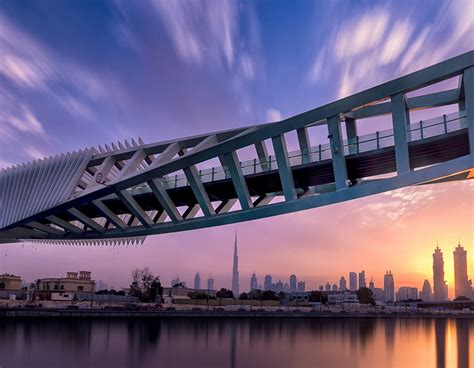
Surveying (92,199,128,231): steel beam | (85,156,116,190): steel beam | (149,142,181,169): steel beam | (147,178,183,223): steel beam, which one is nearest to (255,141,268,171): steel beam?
(149,142,181,169): steel beam

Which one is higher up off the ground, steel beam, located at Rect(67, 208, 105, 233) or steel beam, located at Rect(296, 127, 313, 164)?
steel beam, located at Rect(296, 127, 313, 164)

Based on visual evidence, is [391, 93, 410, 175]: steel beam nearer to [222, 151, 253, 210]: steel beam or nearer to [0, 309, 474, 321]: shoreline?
[222, 151, 253, 210]: steel beam

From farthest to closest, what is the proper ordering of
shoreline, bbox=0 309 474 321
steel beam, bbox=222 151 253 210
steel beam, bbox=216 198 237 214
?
shoreline, bbox=0 309 474 321
steel beam, bbox=216 198 237 214
steel beam, bbox=222 151 253 210

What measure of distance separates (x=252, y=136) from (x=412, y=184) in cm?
443

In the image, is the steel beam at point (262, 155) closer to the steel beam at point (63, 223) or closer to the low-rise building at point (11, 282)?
the steel beam at point (63, 223)

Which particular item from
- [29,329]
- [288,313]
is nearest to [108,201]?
[29,329]

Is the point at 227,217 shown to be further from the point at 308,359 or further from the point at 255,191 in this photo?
the point at 308,359

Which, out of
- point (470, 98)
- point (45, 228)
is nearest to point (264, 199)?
point (470, 98)

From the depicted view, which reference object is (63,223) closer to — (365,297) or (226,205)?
(226,205)

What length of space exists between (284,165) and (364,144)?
2.25 m

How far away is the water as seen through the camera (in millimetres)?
23141

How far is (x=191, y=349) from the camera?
2831 centimetres

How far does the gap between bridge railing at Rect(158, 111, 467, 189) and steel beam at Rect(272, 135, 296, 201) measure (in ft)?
2.85

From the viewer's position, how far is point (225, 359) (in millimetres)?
25688
